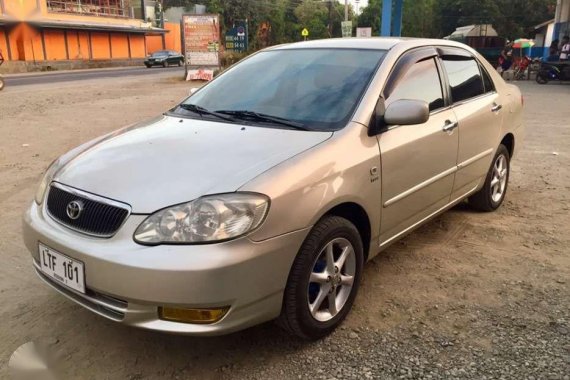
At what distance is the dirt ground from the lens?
102 inches

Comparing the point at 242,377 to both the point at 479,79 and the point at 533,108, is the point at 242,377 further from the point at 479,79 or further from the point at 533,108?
the point at 533,108

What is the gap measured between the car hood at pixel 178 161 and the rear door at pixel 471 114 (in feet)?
5.29

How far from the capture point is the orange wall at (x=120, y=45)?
138ft

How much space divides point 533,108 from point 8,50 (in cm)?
2942

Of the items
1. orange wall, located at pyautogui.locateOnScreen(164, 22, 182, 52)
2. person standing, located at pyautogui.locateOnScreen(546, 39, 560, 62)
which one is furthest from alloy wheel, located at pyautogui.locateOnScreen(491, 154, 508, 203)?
orange wall, located at pyautogui.locateOnScreen(164, 22, 182, 52)

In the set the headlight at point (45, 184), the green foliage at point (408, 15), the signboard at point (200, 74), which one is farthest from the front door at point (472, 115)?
the green foliage at point (408, 15)

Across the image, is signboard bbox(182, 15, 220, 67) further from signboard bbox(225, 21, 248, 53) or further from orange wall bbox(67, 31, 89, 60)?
orange wall bbox(67, 31, 89, 60)

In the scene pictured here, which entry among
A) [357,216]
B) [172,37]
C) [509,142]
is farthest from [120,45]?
[357,216]

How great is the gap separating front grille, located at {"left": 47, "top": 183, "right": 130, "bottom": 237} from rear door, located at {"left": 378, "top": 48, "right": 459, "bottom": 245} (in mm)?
1536

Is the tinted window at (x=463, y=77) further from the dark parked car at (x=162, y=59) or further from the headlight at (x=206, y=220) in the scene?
the dark parked car at (x=162, y=59)

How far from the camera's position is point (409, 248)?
13.4 feet

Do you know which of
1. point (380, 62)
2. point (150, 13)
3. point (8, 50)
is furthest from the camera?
point (150, 13)

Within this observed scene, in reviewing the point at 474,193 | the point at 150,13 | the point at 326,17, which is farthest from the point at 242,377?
the point at 326,17

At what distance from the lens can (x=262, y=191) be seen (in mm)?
2377
